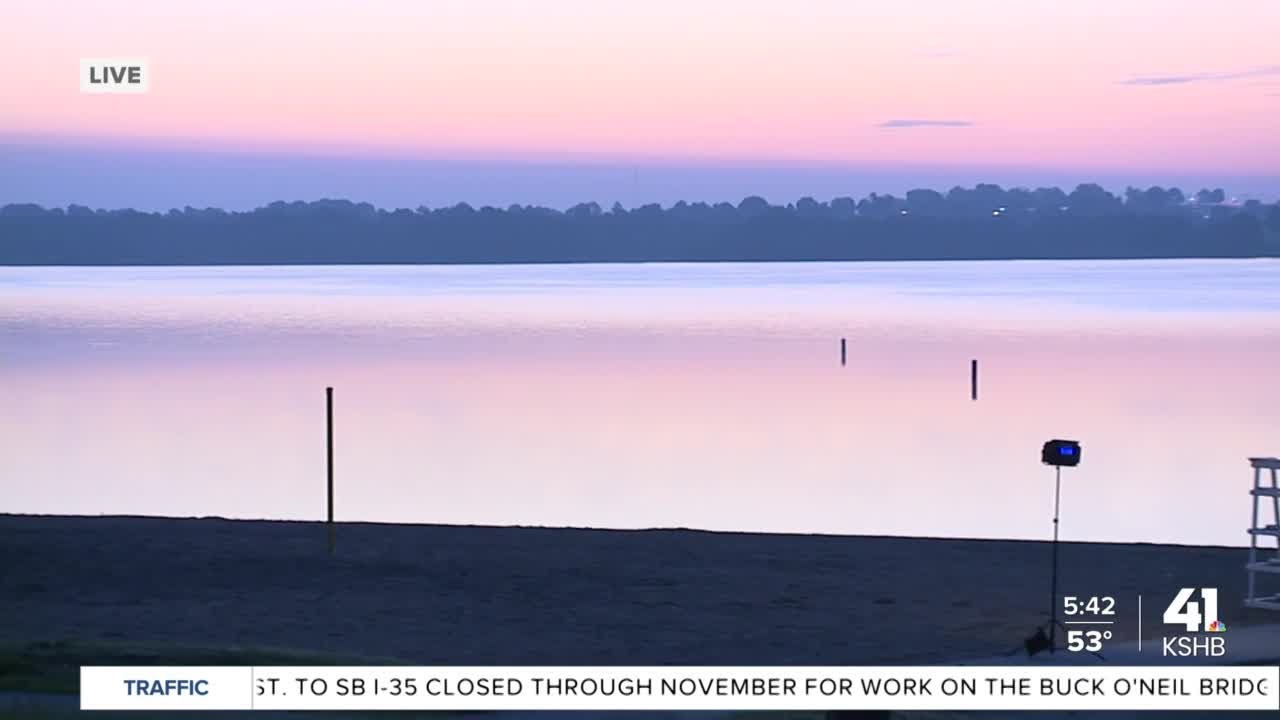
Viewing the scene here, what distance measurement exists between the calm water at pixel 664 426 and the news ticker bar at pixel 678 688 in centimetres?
2142

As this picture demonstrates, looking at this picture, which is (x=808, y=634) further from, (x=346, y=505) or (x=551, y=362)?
(x=551, y=362)

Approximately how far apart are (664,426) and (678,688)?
141ft

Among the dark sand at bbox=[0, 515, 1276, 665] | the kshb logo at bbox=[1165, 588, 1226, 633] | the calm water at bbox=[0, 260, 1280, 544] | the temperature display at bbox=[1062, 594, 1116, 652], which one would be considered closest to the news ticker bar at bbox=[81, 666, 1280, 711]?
the temperature display at bbox=[1062, 594, 1116, 652]

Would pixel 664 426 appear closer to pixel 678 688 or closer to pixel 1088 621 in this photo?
pixel 1088 621

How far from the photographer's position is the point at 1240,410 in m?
60.9

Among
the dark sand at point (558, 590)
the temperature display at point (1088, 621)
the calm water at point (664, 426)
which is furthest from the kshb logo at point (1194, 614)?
the calm water at point (664, 426)

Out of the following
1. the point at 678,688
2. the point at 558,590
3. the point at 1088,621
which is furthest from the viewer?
the point at 558,590

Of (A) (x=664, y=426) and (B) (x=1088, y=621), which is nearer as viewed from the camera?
(B) (x=1088, y=621)

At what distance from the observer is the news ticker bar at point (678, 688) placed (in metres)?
12.2

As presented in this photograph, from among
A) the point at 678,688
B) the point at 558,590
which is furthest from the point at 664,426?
the point at 678,688

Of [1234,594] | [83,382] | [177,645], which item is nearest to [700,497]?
[1234,594]

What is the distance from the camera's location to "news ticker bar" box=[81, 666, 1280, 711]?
1225 cm

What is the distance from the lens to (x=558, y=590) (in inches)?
833

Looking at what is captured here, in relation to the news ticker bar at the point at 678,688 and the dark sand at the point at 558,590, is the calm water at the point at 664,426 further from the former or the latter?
the news ticker bar at the point at 678,688
